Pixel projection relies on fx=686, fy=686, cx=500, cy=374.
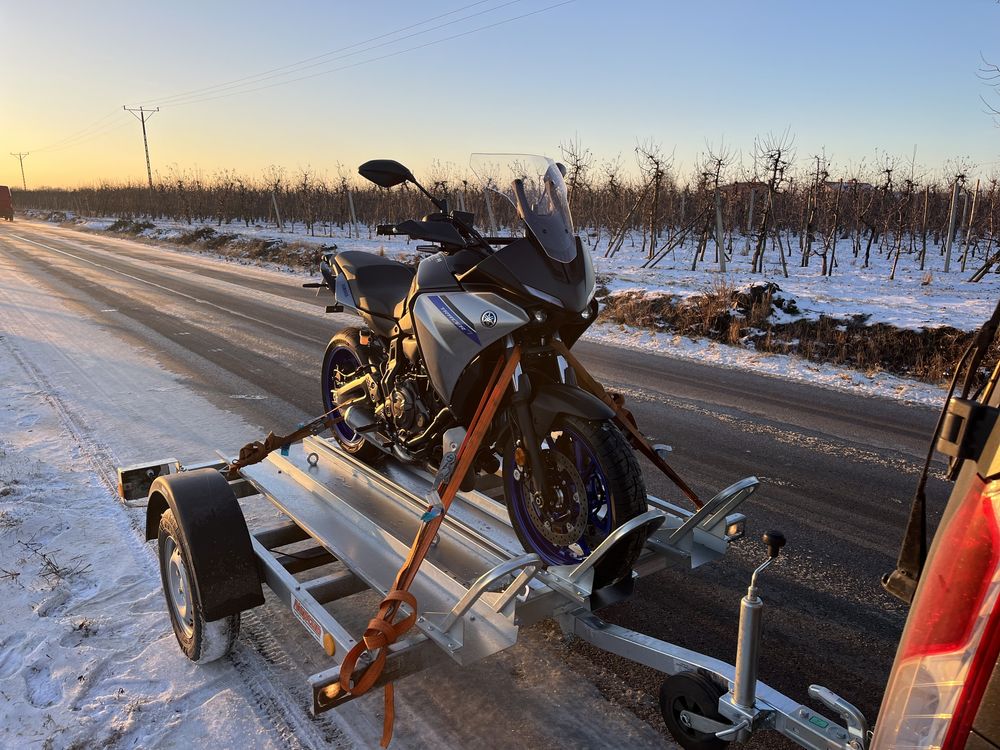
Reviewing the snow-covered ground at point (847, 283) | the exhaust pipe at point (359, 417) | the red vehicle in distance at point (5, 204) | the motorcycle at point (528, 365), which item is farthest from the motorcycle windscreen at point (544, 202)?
the red vehicle in distance at point (5, 204)

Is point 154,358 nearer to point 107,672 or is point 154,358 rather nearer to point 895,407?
point 107,672

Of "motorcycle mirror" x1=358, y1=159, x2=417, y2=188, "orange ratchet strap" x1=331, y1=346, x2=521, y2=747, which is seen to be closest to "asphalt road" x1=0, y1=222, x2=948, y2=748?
"orange ratchet strap" x1=331, y1=346, x2=521, y2=747

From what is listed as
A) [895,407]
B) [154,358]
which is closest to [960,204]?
[895,407]

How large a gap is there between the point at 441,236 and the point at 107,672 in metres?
2.44

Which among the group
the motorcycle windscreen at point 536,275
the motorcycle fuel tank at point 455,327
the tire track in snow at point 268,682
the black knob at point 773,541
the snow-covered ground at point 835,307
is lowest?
the tire track in snow at point 268,682

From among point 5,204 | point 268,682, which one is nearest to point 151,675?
point 268,682

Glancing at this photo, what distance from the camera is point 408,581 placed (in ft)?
8.86

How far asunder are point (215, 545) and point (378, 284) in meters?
2.00

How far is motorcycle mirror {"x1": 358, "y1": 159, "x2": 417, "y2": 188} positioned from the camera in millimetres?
3135

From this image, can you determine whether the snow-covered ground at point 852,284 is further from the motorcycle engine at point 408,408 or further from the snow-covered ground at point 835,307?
the motorcycle engine at point 408,408

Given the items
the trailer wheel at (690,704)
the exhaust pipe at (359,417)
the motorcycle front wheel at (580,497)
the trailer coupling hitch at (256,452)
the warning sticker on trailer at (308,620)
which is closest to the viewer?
the trailer wheel at (690,704)

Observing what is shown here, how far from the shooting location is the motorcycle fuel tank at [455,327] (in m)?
3.07

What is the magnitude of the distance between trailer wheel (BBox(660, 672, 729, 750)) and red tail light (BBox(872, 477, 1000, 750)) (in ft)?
3.23

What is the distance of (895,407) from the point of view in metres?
7.00
